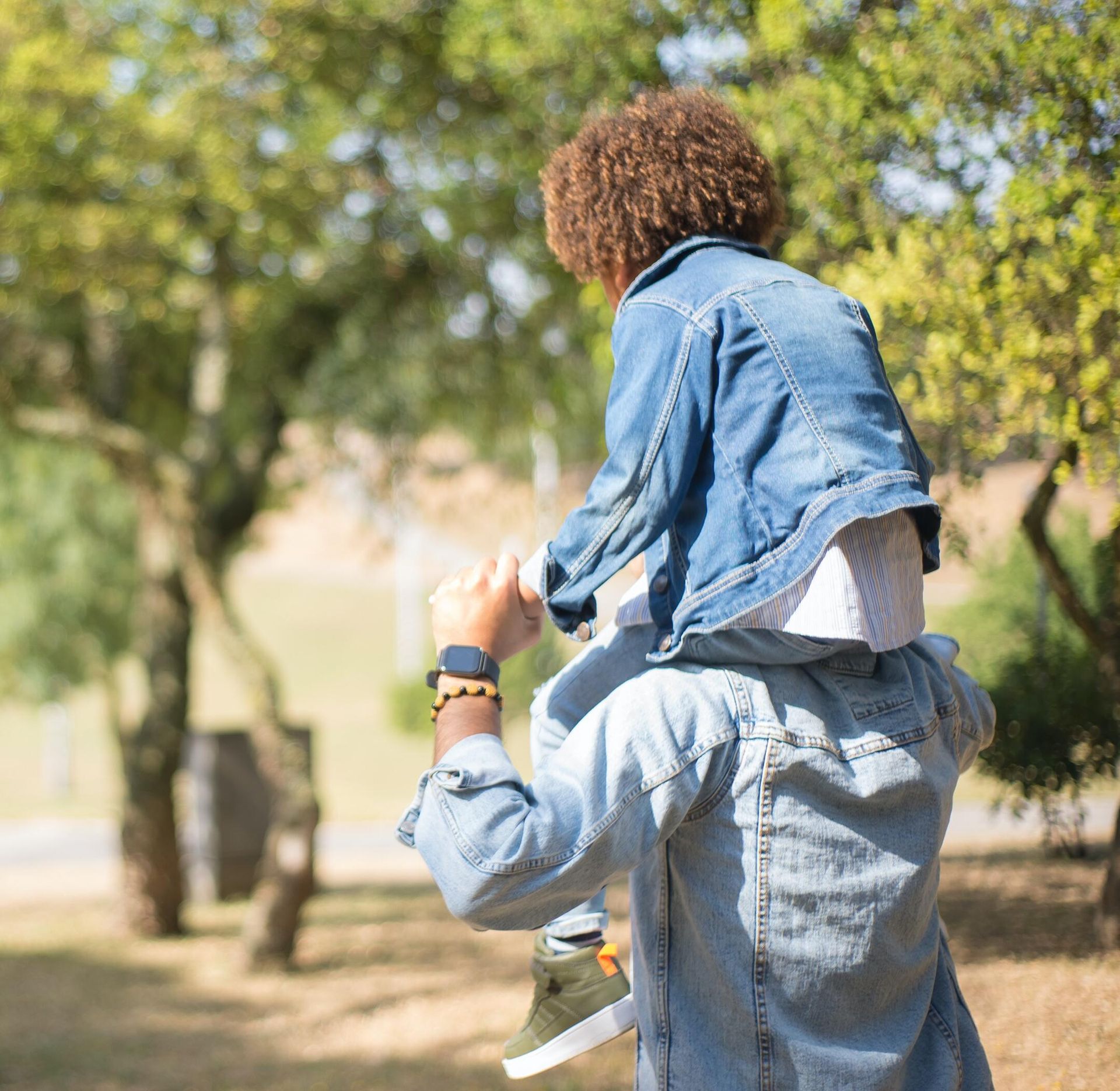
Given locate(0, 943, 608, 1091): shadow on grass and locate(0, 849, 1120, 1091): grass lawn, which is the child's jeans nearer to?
locate(0, 849, 1120, 1091): grass lawn

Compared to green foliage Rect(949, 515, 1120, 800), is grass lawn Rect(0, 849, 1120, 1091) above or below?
below

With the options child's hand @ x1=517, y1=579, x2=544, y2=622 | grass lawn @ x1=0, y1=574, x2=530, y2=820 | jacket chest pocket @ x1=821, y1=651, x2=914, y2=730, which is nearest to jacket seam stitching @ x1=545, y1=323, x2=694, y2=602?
child's hand @ x1=517, y1=579, x2=544, y2=622

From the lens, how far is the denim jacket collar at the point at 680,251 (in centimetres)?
175

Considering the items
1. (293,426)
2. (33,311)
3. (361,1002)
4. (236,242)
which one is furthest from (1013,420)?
(33,311)

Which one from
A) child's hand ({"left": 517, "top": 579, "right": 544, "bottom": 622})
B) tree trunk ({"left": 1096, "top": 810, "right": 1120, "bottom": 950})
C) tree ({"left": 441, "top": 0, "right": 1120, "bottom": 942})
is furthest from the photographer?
tree trunk ({"left": 1096, "top": 810, "right": 1120, "bottom": 950})

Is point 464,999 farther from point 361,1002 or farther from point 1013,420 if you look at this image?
point 1013,420

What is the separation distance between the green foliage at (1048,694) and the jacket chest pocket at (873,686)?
2.71 m

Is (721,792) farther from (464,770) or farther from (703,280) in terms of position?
(703,280)

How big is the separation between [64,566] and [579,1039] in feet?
47.4

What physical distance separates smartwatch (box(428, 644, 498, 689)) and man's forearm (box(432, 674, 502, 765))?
1 cm

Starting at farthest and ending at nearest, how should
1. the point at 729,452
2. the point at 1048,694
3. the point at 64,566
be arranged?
the point at 64,566 → the point at 1048,694 → the point at 729,452

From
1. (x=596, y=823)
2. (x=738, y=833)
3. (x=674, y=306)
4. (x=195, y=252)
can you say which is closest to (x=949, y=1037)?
(x=738, y=833)

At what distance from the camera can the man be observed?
1.54 meters

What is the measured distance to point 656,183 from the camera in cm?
179
